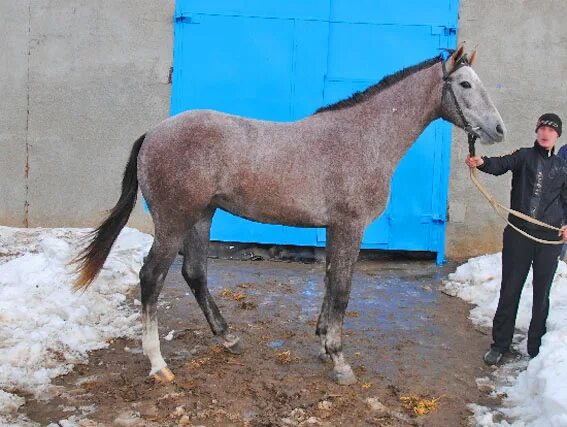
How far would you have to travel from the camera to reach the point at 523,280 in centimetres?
414

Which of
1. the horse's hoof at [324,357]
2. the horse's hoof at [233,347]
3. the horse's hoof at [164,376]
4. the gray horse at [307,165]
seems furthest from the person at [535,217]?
the horse's hoof at [164,376]

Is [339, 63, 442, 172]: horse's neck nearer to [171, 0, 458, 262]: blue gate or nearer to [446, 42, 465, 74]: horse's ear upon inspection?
Result: [446, 42, 465, 74]: horse's ear

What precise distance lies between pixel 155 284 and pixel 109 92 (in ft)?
13.1

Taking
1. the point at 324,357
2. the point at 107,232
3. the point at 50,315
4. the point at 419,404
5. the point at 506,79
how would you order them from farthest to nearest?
the point at 506,79 < the point at 50,315 < the point at 324,357 < the point at 107,232 < the point at 419,404

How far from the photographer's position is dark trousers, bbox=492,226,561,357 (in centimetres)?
403

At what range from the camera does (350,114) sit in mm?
3873

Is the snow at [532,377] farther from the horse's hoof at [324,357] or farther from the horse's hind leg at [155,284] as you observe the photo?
the horse's hind leg at [155,284]

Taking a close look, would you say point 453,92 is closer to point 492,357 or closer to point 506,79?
point 492,357

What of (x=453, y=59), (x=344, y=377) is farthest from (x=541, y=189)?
(x=344, y=377)

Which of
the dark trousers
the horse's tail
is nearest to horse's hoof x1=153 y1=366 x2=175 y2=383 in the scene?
the horse's tail

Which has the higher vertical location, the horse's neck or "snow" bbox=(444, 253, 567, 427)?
the horse's neck

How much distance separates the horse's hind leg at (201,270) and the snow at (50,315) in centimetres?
68

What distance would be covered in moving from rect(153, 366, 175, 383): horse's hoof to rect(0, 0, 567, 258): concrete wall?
3652 mm

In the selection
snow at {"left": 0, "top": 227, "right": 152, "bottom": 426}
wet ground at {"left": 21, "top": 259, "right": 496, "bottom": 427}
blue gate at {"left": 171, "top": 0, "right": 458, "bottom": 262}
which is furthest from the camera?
blue gate at {"left": 171, "top": 0, "right": 458, "bottom": 262}
